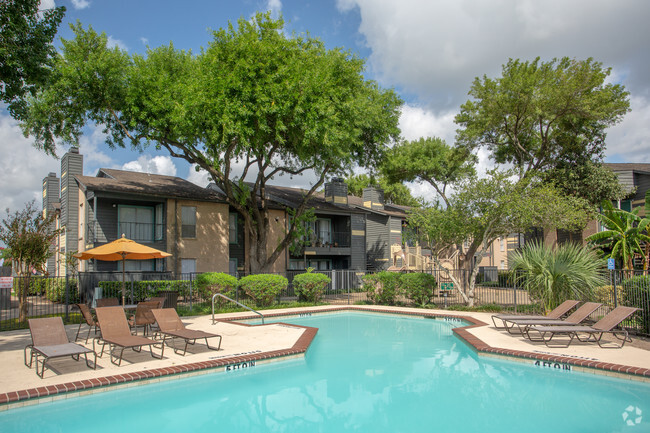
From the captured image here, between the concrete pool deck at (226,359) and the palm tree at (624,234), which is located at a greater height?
the palm tree at (624,234)

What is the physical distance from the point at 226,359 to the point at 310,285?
1168 centimetres

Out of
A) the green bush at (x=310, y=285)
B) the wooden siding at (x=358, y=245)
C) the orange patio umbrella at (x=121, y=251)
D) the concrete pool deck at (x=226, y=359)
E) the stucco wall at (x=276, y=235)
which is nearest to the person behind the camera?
the concrete pool deck at (x=226, y=359)

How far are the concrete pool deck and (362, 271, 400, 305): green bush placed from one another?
22.5ft

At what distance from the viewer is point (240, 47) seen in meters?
18.2

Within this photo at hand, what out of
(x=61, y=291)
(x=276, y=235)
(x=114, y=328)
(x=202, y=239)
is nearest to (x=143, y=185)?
(x=202, y=239)

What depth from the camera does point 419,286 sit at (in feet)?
61.9

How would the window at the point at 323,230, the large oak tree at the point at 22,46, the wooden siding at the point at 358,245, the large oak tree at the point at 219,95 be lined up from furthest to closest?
the wooden siding at the point at 358,245 < the window at the point at 323,230 < the large oak tree at the point at 219,95 < the large oak tree at the point at 22,46

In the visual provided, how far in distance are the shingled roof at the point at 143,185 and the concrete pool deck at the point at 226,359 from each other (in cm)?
1066

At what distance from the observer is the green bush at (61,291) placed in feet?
67.9

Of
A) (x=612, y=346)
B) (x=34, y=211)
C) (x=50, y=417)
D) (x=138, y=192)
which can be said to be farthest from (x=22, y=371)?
(x=138, y=192)

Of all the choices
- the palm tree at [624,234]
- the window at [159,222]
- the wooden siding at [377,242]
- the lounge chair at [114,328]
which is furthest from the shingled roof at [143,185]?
the palm tree at [624,234]

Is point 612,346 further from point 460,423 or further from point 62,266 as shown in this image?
point 62,266

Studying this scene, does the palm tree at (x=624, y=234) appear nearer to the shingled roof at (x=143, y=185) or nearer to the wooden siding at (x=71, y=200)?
the shingled roof at (x=143, y=185)

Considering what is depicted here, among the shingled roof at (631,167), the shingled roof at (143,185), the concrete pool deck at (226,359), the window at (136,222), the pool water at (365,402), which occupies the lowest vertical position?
the pool water at (365,402)
